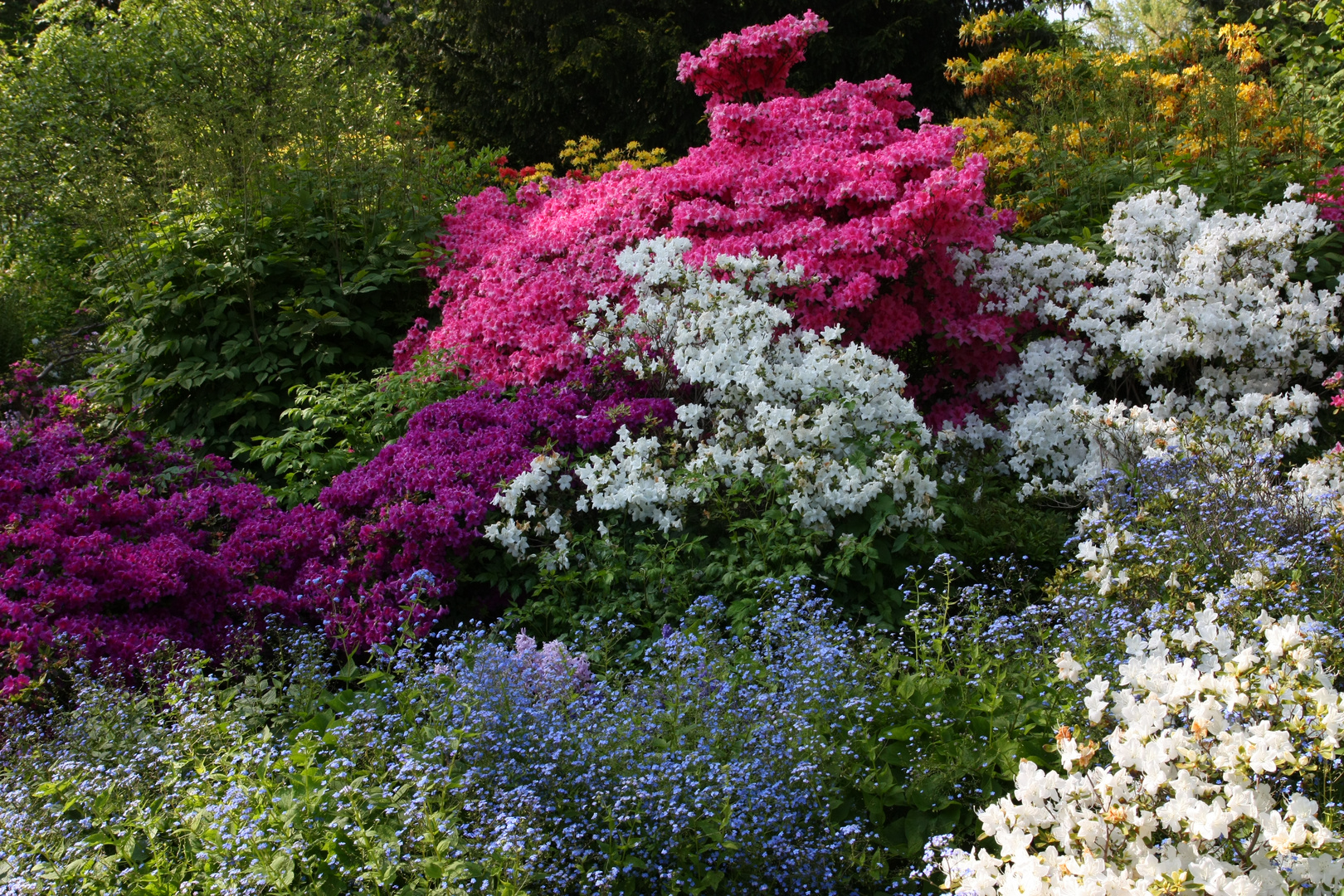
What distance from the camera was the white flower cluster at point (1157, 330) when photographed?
17.5ft

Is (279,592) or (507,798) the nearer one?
(507,798)

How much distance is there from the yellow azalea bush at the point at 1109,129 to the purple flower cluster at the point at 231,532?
3.98 meters

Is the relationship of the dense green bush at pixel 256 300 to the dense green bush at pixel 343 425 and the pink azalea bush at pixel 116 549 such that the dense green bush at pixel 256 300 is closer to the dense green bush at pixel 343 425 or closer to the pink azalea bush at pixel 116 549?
the dense green bush at pixel 343 425

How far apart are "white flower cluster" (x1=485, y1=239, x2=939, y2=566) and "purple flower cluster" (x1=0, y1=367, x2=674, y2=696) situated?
21 centimetres

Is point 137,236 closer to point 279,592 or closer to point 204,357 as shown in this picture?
point 204,357

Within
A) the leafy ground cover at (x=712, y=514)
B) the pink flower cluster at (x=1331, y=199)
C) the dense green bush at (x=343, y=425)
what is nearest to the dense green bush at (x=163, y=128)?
the leafy ground cover at (x=712, y=514)

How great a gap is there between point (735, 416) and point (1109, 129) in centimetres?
474

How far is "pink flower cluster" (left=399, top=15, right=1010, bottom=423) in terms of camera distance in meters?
5.78

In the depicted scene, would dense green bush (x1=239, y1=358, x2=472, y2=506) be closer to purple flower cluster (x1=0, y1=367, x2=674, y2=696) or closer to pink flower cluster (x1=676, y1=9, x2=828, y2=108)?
purple flower cluster (x1=0, y1=367, x2=674, y2=696)

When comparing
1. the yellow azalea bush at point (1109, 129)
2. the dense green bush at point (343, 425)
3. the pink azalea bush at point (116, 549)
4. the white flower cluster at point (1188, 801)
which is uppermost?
the yellow azalea bush at point (1109, 129)

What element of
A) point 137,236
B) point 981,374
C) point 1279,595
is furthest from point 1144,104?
point 137,236

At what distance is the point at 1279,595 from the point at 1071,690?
0.72 meters

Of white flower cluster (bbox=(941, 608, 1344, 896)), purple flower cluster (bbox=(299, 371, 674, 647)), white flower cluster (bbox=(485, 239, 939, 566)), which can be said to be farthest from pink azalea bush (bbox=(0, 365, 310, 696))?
white flower cluster (bbox=(941, 608, 1344, 896))

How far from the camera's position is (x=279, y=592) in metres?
4.30
